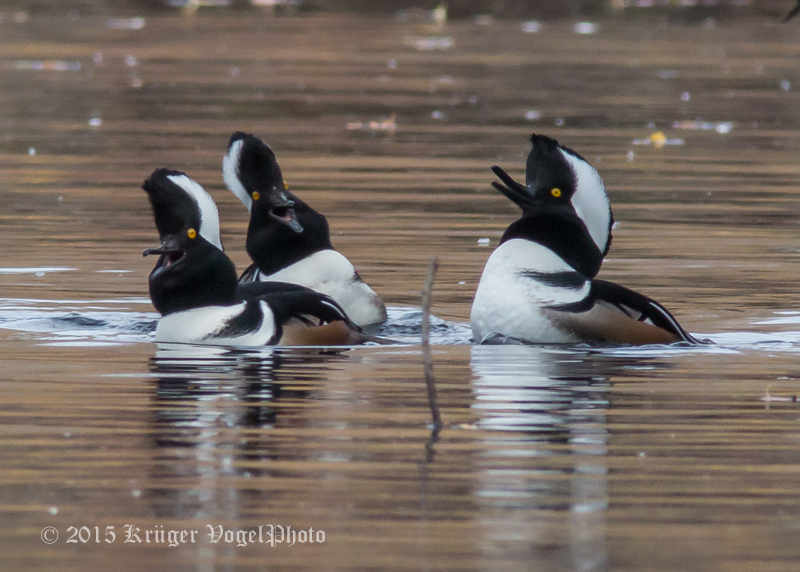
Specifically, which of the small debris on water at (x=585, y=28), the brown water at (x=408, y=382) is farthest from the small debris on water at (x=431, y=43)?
the brown water at (x=408, y=382)

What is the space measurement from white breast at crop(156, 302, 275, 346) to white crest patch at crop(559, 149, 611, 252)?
1.76 m

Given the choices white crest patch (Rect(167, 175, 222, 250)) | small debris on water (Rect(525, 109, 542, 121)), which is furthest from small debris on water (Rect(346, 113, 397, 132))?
white crest patch (Rect(167, 175, 222, 250))

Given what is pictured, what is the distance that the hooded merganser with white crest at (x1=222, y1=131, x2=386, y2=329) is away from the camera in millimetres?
10180

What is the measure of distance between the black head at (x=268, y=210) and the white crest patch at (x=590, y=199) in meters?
1.63

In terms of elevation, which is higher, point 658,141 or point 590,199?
point 590,199

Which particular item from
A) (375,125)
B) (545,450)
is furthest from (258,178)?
(375,125)

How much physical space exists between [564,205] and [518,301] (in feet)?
2.21

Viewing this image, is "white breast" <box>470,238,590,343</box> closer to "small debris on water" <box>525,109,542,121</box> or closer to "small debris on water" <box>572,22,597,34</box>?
"small debris on water" <box>525,109,542,121</box>

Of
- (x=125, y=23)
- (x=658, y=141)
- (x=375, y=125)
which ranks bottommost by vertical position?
(x=125, y=23)

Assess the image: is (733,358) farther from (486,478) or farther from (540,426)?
(486,478)

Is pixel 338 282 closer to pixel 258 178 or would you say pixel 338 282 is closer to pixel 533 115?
pixel 258 178

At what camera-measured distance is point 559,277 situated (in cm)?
934

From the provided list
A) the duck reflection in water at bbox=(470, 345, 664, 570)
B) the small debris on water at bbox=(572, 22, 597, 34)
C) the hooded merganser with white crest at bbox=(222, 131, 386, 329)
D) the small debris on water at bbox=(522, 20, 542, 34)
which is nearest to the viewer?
the duck reflection in water at bbox=(470, 345, 664, 570)

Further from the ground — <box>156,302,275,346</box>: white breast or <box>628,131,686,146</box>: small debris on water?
<box>156,302,275,346</box>: white breast
